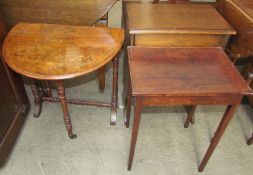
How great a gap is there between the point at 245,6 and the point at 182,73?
736 mm

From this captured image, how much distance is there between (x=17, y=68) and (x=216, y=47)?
1.15m

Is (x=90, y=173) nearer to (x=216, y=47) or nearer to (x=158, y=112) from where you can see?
(x=158, y=112)

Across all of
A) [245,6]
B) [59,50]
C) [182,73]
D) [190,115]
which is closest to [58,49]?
[59,50]

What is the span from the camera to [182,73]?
126 centimetres

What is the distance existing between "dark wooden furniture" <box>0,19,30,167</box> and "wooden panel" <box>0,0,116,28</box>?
18 centimetres

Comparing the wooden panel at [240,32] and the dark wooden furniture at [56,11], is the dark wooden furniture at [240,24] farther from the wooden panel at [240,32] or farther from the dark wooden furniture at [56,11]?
the dark wooden furniture at [56,11]

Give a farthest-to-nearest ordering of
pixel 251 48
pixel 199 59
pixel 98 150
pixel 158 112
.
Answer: pixel 158 112 < pixel 98 150 < pixel 251 48 < pixel 199 59

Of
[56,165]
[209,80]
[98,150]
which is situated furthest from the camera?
[98,150]

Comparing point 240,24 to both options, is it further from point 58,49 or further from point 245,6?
point 58,49

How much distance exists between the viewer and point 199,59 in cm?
136

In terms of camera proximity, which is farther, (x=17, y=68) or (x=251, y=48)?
(x=251, y=48)

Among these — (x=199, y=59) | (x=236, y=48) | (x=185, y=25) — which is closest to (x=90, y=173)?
(x=199, y=59)

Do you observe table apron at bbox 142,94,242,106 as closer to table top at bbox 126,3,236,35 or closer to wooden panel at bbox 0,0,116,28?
table top at bbox 126,3,236,35

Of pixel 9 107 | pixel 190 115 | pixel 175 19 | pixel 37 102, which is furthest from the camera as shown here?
pixel 37 102
